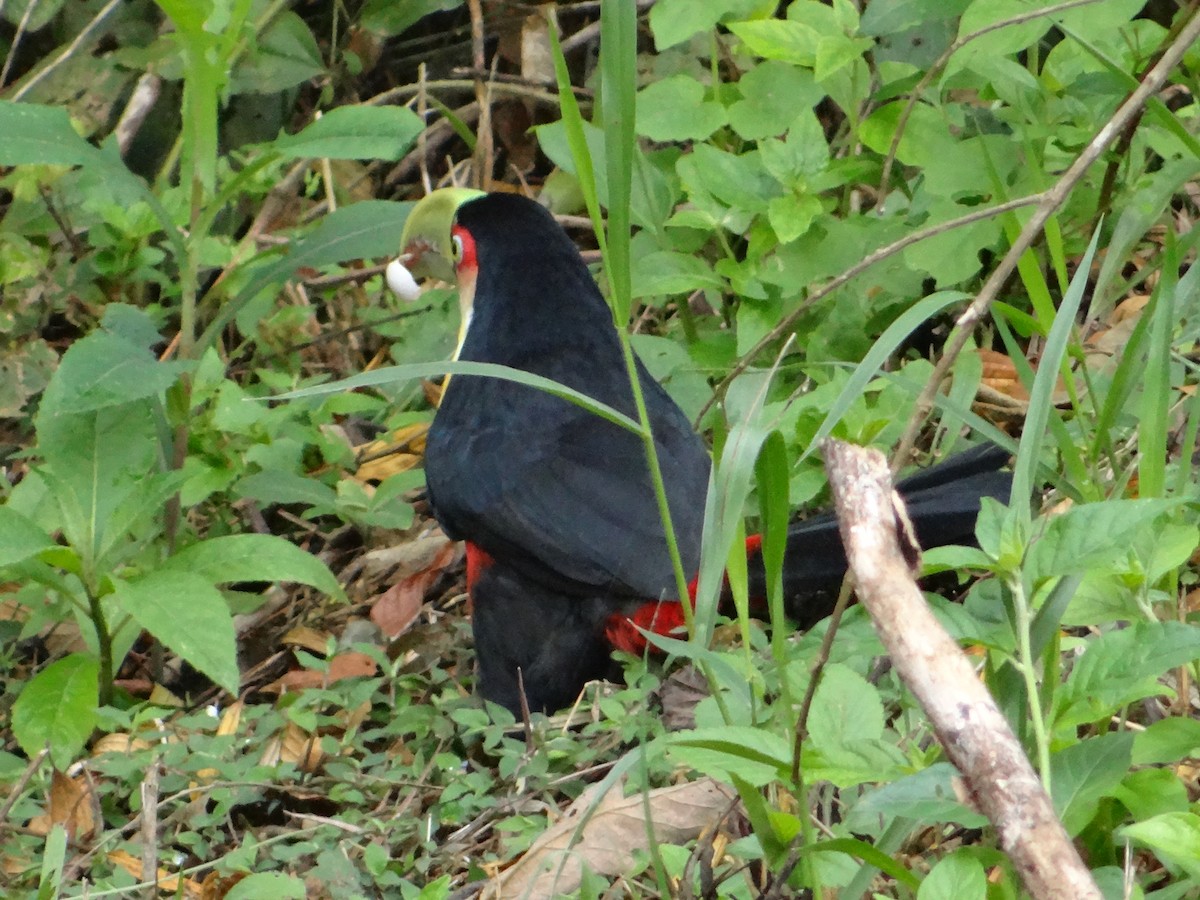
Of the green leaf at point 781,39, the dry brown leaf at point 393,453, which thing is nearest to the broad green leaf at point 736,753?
the green leaf at point 781,39

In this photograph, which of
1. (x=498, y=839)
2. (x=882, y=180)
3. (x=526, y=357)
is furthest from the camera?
(x=882, y=180)

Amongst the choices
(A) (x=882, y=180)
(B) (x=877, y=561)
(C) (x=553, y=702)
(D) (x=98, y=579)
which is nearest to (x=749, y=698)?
(B) (x=877, y=561)

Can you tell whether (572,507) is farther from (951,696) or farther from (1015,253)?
(951,696)

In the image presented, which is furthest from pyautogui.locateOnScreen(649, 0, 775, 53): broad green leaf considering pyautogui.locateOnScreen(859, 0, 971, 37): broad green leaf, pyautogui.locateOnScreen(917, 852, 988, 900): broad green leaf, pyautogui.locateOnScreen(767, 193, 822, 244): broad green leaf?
pyautogui.locateOnScreen(917, 852, 988, 900): broad green leaf

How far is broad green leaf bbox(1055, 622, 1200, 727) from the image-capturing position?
54.1 inches

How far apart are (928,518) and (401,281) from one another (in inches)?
73.6

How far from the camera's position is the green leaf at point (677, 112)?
3.27 m

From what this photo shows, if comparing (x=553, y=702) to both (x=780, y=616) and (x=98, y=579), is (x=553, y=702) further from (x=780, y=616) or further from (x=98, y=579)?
(x=780, y=616)

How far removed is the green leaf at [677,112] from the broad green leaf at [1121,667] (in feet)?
6.73

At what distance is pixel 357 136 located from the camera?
105 inches

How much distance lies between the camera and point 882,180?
11.2 feet

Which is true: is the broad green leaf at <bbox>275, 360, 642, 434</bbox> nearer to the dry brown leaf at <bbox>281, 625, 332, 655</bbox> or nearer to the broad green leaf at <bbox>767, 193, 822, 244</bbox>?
the broad green leaf at <bbox>767, 193, 822, 244</bbox>

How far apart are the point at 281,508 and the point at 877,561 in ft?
8.98

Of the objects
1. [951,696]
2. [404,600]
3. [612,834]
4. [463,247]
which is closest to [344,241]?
[463,247]
